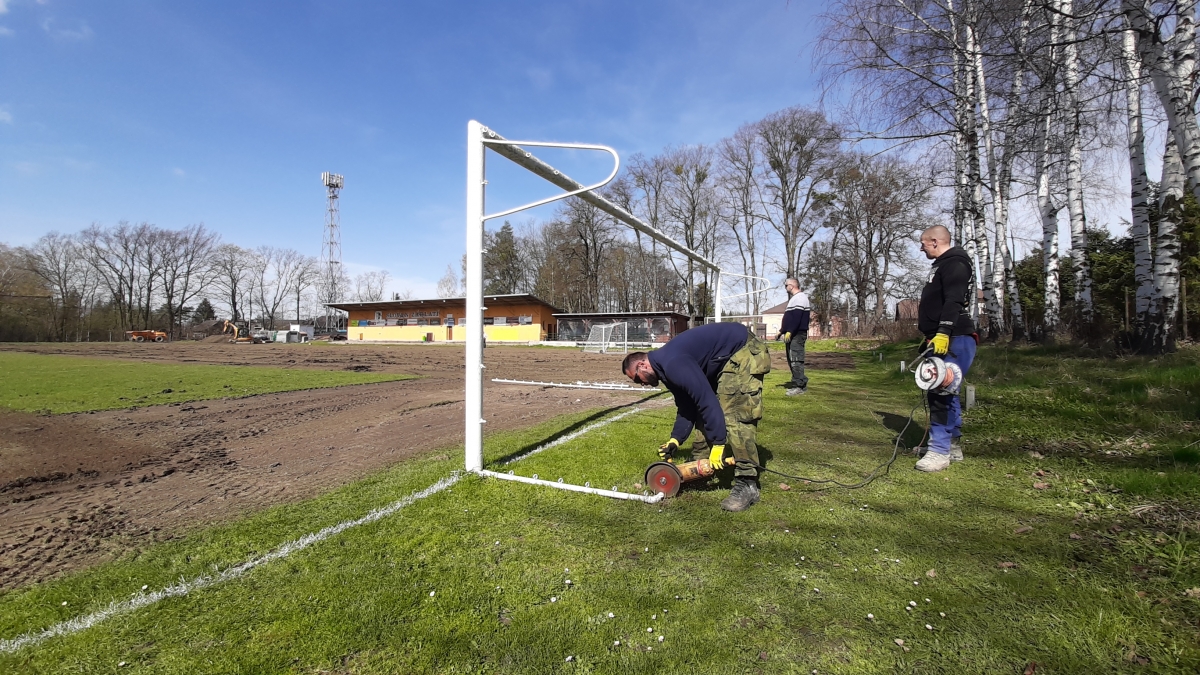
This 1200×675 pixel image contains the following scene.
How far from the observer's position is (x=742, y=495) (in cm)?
369

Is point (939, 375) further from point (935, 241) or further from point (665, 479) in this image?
point (665, 479)

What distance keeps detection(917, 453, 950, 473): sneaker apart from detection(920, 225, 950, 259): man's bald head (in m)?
1.86

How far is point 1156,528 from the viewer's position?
9.37 ft

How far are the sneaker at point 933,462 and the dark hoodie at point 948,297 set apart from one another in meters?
1.10

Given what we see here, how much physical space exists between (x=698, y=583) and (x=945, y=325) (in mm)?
3356

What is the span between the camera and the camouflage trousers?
150 inches

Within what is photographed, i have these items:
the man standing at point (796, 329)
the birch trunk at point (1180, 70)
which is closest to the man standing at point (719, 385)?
the man standing at point (796, 329)

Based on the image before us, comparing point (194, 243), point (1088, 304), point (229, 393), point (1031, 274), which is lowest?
point (229, 393)

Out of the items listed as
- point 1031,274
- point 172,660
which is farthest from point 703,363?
point 1031,274

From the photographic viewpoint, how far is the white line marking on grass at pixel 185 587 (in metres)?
2.18

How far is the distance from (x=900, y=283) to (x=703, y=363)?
4553cm

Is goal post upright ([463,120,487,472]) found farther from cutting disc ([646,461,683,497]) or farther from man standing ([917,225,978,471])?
man standing ([917,225,978,471])

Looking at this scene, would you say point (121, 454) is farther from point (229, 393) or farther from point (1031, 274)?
point (1031, 274)

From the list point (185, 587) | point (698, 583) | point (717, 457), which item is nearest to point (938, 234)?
point (717, 457)
